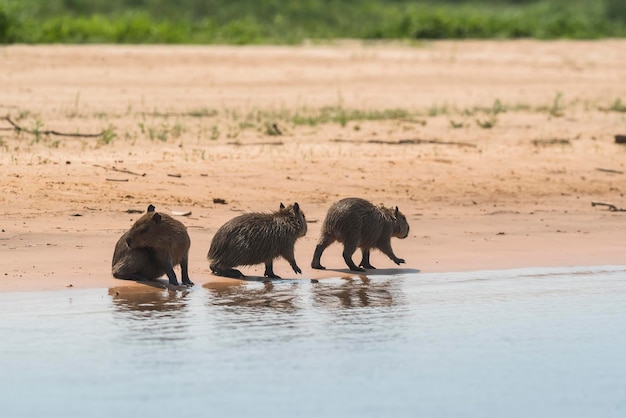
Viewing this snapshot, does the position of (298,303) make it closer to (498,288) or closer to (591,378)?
(498,288)

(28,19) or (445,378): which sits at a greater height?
(28,19)

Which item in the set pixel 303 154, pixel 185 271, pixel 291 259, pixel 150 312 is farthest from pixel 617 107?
pixel 150 312

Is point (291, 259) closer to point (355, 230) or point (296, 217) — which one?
point (296, 217)

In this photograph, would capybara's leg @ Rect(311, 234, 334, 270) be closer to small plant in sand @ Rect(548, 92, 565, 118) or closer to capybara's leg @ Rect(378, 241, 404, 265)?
capybara's leg @ Rect(378, 241, 404, 265)

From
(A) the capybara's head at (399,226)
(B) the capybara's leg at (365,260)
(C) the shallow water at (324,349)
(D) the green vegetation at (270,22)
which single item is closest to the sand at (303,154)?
(B) the capybara's leg at (365,260)

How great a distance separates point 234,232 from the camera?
30.1 feet

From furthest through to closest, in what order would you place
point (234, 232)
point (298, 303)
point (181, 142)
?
point (181, 142), point (234, 232), point (298, 303)

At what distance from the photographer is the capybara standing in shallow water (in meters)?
9.67

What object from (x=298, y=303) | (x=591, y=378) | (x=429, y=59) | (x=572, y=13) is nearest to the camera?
(x=591, y=378)

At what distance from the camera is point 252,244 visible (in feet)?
30.2

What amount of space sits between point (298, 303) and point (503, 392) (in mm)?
2132

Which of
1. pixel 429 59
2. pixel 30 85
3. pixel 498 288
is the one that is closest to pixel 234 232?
pixel 498 288

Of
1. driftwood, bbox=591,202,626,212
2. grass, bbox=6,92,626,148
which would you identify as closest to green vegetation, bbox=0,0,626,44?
grass, bbox=6,92,626,148

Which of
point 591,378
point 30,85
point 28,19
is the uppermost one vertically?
point 28,19
